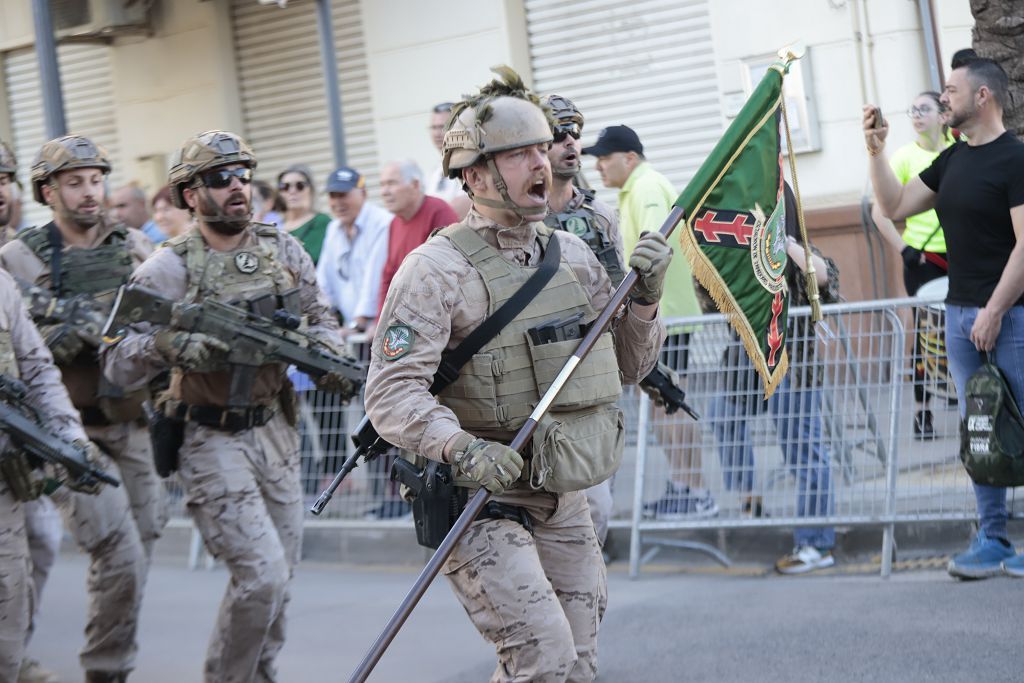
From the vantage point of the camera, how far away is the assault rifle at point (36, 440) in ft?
16.4

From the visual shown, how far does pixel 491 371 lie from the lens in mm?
4113

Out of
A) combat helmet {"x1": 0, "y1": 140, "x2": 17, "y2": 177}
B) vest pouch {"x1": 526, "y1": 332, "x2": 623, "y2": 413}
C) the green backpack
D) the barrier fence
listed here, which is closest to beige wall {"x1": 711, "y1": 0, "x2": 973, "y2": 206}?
the barrier fence

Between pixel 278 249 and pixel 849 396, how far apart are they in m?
3.02

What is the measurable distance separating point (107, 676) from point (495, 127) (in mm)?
3234

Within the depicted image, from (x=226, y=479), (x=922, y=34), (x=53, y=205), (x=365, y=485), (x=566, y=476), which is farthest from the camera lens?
(x=922, y=34)

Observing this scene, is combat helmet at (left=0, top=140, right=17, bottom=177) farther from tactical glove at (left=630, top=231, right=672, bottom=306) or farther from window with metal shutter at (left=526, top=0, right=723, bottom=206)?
window with metal shutter at (left=526, top=0, right=723, bottom=206)

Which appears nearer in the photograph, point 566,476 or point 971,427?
point 566,476

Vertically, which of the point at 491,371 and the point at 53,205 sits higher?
the point at 53,205

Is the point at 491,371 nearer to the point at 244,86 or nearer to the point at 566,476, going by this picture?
the point at 566,476

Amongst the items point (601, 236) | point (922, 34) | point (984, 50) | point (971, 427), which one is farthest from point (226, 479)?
point (922, 34)

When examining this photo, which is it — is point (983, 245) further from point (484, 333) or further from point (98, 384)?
point (98, 384)

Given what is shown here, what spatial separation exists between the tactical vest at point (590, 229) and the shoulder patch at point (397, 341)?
1.58 meters

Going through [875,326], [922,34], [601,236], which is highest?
[922,34]

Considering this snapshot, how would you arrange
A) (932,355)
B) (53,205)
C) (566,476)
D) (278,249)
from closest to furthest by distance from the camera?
(566,476)
(278,249)
(53,205)
(932,355)
